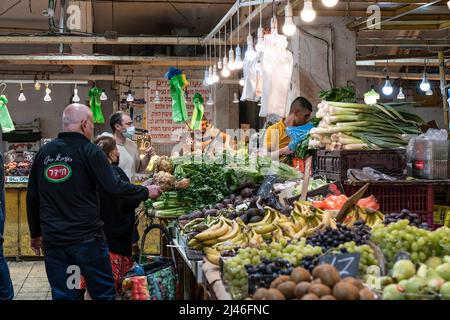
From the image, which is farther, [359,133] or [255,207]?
[359,133]

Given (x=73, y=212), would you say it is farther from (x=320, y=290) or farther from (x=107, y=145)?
(x=320, y=290)

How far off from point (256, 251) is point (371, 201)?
174 centimetres

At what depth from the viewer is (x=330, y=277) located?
2.87 metres

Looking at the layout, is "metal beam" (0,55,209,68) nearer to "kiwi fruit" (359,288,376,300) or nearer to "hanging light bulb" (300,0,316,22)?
"hanging light bulb" (300,0,316,22)

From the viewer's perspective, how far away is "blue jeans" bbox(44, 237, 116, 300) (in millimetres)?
4875

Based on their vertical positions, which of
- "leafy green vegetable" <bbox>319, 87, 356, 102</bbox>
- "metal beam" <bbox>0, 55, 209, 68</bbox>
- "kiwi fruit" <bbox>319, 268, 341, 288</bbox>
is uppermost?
"metal beam" <bbox>0, 55, 209, 68</bbox>

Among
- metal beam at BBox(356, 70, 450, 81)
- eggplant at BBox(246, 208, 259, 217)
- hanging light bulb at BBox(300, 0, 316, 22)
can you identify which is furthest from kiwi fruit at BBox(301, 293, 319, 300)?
metal beam at BBox(356, 70, 450, 81)

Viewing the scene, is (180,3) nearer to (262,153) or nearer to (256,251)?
(262,153)

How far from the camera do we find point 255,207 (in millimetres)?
5457

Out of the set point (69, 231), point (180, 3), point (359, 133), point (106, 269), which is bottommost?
point (106, 269)

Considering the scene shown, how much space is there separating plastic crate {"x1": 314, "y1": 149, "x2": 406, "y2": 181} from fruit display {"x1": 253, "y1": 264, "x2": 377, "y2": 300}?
9.70 feet

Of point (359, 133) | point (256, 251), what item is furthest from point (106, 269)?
point (359, 133)

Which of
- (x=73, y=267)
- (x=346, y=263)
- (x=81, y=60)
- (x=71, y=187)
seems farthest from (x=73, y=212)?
(x=81, y=60)
